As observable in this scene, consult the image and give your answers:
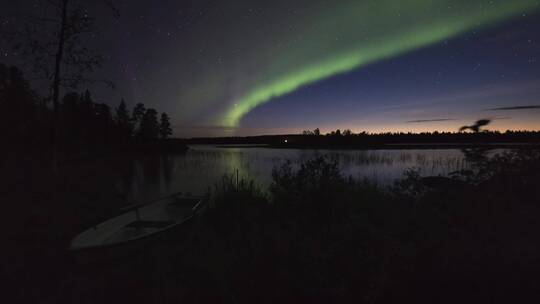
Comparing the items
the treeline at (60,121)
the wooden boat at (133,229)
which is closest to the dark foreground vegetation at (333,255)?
the wooden boat at (133,229)

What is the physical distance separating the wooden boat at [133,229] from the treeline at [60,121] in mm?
8068

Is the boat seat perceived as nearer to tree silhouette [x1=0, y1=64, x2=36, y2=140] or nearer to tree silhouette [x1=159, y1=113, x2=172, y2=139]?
tree silhouette [x1=0, y1=64, x2=36, y2=140]

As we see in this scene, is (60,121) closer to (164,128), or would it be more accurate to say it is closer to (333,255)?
(333,255)

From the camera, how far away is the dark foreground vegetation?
4.21 m

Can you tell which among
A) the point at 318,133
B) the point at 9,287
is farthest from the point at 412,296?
the point at 318,133

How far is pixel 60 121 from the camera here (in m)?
15.6

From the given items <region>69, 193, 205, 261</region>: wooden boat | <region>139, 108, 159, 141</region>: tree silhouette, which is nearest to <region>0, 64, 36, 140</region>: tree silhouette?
<region>69, 193, 205, 261</region>: wooden boat

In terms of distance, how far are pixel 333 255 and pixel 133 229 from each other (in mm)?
6274

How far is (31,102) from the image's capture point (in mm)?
37094

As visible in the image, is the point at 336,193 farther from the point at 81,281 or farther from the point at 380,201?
the point at 81,281

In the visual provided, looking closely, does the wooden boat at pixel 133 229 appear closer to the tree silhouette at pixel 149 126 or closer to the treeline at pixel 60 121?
the treeline at pixel 60 121

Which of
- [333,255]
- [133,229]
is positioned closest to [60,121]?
[133,229]

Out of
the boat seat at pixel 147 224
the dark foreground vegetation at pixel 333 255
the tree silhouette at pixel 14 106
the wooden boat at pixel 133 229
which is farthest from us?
the tree silhouette at pixel 14 106

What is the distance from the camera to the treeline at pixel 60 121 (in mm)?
34281
